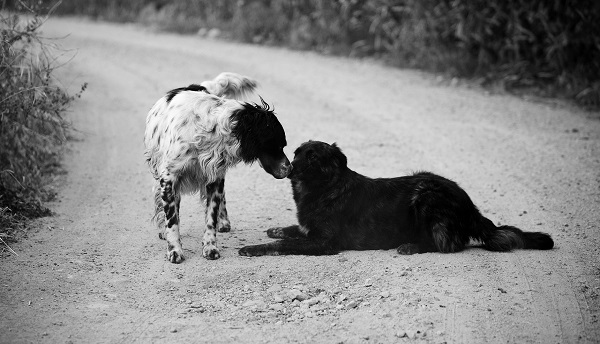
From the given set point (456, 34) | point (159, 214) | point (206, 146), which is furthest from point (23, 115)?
point (456, 34)

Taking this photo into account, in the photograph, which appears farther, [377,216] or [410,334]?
[377,216]

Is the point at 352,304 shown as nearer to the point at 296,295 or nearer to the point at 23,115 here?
the point at 296,295

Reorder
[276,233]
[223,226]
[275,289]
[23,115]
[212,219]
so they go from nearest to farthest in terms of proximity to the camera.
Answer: [275,289] → [212,219] → [276,233] → [223,226] → [23,115]

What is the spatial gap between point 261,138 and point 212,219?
86cm

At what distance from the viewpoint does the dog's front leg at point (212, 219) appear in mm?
6074

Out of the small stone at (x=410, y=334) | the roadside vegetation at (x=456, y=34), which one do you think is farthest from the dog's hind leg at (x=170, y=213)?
the roadside vegetation at (x=456, y=34)

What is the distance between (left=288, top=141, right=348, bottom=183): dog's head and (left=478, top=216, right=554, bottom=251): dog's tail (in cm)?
137

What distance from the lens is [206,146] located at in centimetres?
595

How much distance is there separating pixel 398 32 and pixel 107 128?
23.2 feet

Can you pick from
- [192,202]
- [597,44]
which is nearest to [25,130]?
[192,202]

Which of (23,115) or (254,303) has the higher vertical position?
(23,115)

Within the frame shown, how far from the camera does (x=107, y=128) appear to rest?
35.7ft

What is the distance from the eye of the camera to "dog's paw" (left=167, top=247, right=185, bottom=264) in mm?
5977

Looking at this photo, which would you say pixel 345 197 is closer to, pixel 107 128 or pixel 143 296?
pixel 143 296
